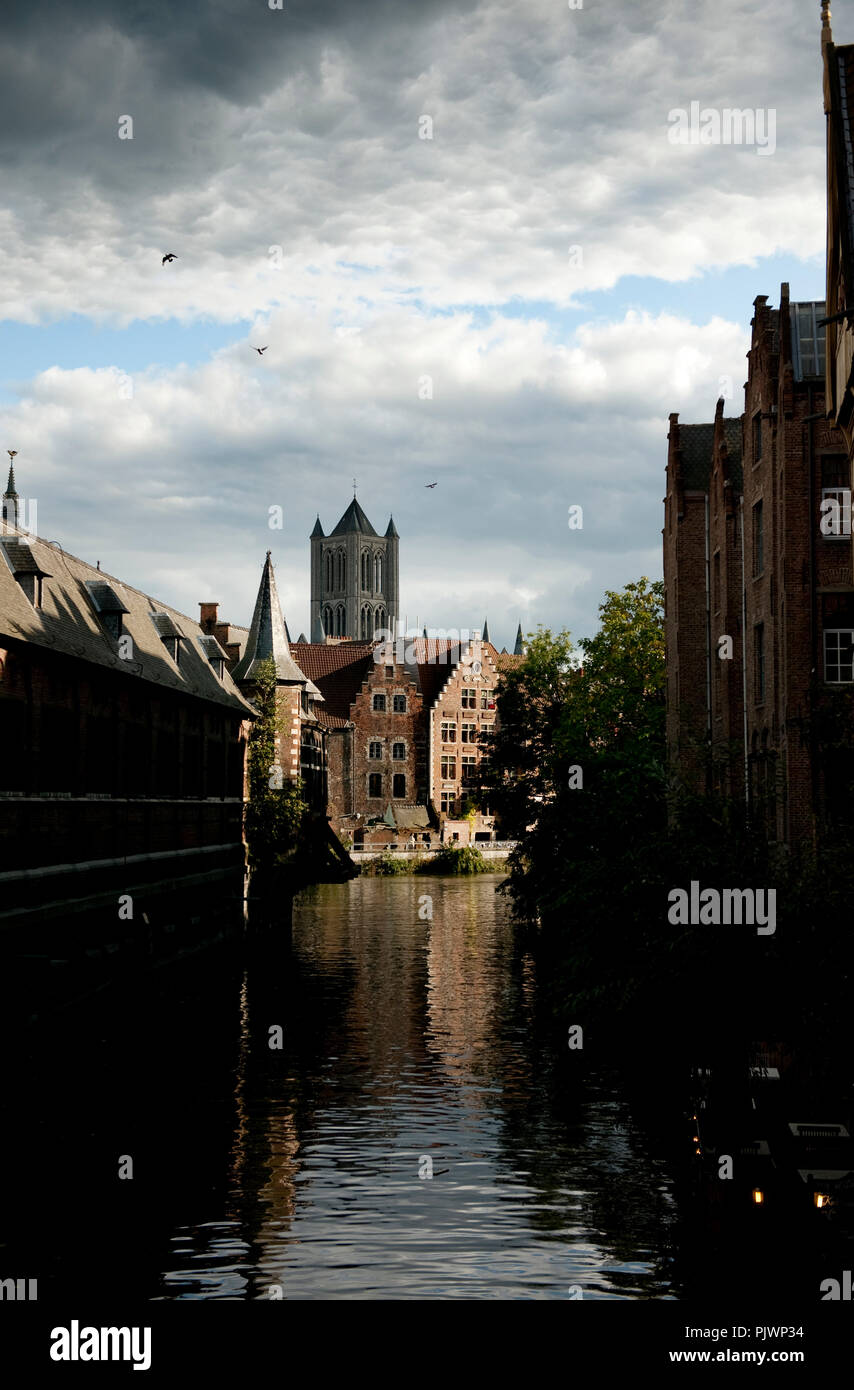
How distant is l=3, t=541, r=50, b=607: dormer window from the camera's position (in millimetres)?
31109

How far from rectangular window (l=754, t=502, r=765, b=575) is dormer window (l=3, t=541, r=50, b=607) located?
16790 millimetres

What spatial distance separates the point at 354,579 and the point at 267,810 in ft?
431

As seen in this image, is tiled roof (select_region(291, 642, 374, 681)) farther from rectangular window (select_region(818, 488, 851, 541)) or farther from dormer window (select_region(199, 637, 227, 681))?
rectangular window (select_region(818, 488, 851, 541))

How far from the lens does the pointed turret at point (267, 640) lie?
7175 centimetres

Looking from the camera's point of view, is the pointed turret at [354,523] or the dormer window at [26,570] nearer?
the dormer window at [26,570]

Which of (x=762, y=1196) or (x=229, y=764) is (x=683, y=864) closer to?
(x=762, y=1196)

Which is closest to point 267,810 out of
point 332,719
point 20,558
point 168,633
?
point 168,633

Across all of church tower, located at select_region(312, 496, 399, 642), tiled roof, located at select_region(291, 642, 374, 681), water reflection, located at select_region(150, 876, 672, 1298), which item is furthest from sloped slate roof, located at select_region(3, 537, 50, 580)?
church tower, located at select_region(312, 496, 399, 642)

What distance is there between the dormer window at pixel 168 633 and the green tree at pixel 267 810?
9.76 m

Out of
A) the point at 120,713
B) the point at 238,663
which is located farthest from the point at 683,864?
the point at 238,663

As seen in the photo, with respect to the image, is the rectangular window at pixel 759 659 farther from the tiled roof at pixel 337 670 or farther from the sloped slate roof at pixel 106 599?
the tiled roof at pixel 337 670

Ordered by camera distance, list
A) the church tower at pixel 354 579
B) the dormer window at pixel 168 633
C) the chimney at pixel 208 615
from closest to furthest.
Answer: the dormer window at pixel 168 633
the chimney at pixel 208 615
the church tower at pixel 354 579

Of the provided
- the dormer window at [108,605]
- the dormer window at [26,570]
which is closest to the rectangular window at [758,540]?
the dormer window at [26,570]

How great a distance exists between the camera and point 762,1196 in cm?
1444
